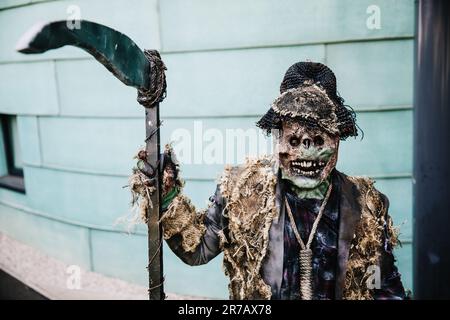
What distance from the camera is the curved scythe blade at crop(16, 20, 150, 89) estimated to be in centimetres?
88

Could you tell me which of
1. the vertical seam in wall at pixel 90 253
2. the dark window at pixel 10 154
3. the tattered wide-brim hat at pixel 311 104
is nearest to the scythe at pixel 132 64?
the tattered wide-brim hat at pixel 311 104

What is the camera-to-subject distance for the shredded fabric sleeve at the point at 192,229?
1477 mm

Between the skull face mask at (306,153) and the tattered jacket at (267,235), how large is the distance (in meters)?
0.12

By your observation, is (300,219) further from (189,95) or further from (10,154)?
(10,154)

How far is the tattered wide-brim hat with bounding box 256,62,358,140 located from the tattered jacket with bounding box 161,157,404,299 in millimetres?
230

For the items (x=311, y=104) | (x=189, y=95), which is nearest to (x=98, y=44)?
(x=311, y=104)

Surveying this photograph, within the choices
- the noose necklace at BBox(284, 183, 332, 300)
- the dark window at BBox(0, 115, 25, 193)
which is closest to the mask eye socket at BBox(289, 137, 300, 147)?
the noose necklace at BBox(284, 183, 332, 300)

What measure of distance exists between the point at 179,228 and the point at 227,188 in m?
0.29

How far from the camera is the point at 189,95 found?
2.84 meters

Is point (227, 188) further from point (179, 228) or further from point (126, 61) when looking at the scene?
point (126, 61)

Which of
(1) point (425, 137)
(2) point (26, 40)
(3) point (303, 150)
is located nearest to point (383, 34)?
(1) point (425, 137)

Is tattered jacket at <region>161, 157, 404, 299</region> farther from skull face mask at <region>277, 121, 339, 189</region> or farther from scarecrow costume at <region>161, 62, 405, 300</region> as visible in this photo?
skull face mask at <region>277, 121, 339, 189</region>

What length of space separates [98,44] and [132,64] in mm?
161

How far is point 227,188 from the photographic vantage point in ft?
5.51
